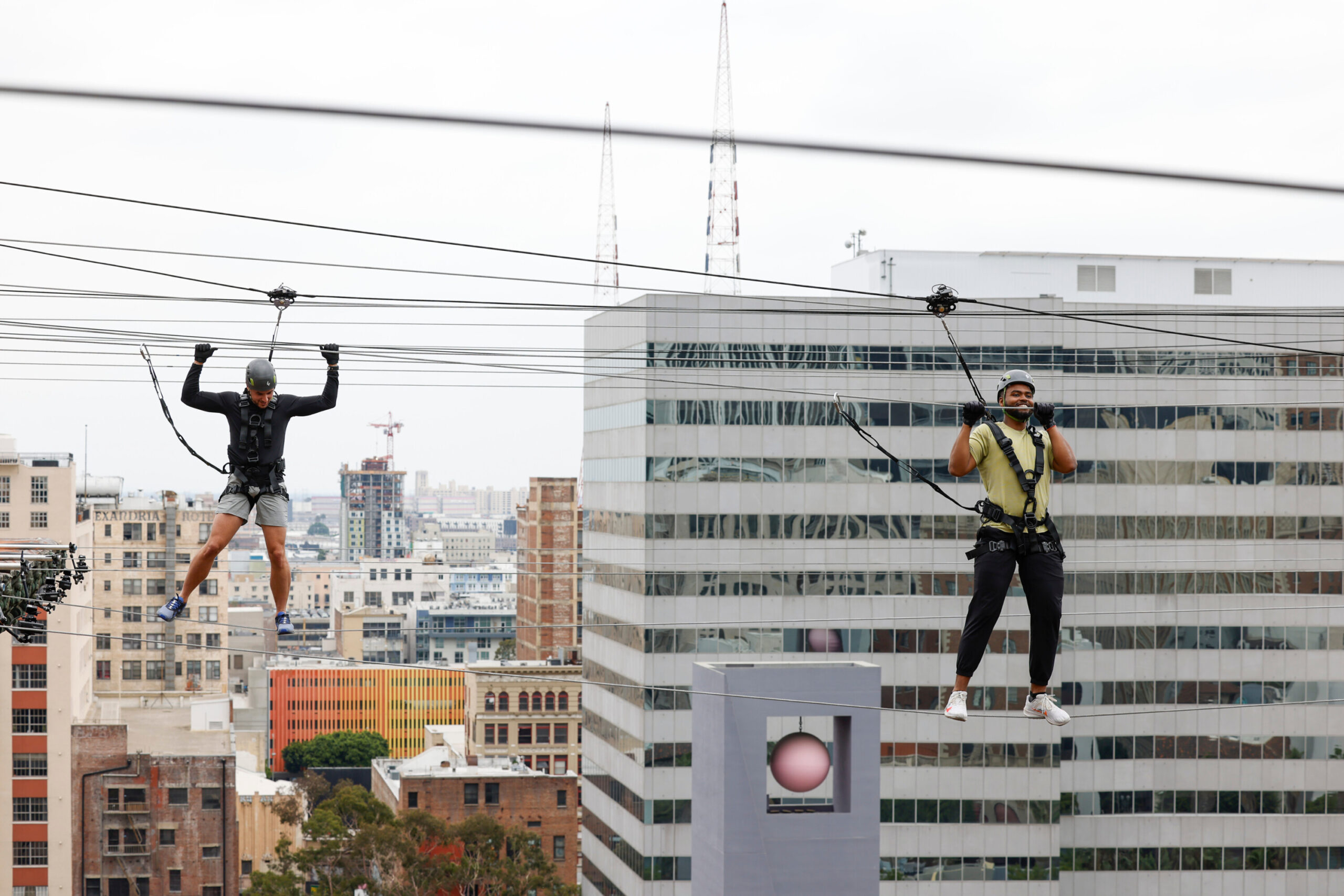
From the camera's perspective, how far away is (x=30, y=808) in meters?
79.6

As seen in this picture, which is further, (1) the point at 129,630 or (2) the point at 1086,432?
(1) the point at 129,630

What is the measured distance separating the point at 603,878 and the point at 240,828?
56.6 m

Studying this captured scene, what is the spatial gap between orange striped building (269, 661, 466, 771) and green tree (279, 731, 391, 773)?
25908 millimetres

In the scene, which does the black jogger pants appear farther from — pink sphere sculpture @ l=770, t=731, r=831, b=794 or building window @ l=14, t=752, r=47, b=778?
building window @ l=14, t=752, r=47, b=778

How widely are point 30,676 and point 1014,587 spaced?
5980 cm

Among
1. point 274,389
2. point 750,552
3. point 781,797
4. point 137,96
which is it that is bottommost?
point 781,797

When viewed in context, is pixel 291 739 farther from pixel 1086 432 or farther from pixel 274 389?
pixel 274 389

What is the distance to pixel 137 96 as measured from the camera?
8.90 m

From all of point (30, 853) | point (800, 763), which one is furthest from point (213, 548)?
point (30, 853)

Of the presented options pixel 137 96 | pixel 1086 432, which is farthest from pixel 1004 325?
pixel 137 96

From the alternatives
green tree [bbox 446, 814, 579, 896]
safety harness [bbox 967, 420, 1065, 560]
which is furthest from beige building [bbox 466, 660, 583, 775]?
safety harness [bbox 967, 420, 1065, 560]

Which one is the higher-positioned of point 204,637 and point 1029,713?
point 1029,713

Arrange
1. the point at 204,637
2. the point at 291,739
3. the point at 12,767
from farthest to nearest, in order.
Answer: the point at 291,739
the point at 204,637
the point at 12,767

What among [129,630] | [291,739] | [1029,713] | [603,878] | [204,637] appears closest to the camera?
[1029,713]
